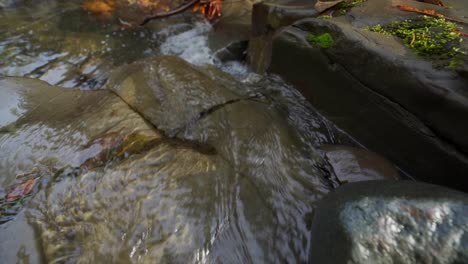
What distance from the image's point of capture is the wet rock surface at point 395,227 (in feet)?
5.58

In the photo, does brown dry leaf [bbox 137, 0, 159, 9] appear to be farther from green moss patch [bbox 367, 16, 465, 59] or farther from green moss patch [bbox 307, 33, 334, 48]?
green moss patch [bbox 367, 16, 465, 59]

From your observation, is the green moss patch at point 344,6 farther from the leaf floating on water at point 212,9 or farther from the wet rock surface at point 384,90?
the leaf floating on water at point 212,9

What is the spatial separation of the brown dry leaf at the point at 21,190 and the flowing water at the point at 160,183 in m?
0.06

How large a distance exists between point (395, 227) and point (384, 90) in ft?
4.91

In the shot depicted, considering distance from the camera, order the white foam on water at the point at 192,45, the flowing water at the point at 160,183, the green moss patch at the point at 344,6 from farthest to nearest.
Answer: the white foam on water at the point at 192,45 < the green moss patch at the point at 344,6 < the flowing water at the point at 160,183

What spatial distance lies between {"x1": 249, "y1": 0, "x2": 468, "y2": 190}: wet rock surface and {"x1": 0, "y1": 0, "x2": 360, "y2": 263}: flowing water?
31 cm

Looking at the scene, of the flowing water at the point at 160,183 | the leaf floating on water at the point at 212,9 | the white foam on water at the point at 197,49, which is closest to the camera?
the flowing water at the point at 160,183

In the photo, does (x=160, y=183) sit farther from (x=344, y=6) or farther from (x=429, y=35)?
(x=344, y=6)

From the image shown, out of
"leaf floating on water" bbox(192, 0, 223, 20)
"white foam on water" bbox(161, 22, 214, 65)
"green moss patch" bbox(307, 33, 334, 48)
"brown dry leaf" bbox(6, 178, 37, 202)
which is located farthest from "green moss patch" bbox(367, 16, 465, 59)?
"leaf floating on water" bbox(192, 0, 223, 20)

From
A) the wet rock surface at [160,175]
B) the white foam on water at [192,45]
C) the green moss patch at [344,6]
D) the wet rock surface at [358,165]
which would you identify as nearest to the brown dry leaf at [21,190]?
the wet rock surface at [160,175]

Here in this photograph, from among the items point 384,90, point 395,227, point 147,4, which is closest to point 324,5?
point 384,90

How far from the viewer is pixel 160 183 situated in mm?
2592

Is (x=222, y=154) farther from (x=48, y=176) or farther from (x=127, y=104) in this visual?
(x=48, y=176)

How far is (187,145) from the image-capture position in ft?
9.89
